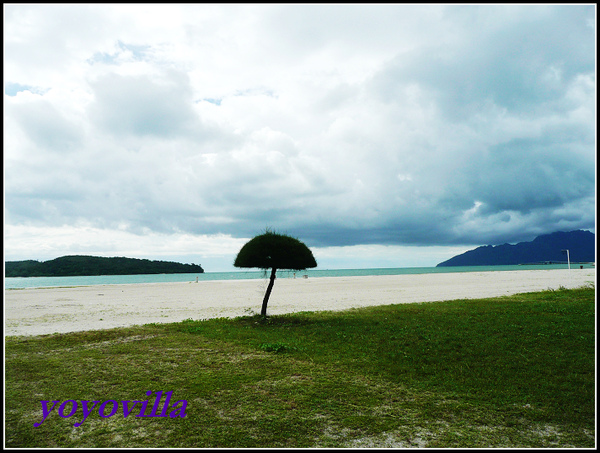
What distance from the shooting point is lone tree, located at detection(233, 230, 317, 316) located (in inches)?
631

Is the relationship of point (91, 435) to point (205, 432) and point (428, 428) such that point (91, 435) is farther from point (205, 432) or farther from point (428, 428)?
point (428, 428)

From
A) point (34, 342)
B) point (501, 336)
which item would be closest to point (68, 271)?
point (34, 342)

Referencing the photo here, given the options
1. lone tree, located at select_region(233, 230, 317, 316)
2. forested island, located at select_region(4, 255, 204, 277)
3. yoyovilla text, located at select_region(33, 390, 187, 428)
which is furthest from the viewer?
forested island, located at select_region(4, 255, 204, 277)

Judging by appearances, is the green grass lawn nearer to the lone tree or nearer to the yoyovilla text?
the yoyovilla text

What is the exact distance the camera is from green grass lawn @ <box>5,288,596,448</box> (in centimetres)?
513

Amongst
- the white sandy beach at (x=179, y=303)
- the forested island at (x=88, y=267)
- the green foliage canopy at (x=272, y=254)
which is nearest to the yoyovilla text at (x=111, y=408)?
the green foliage canopy at (x=272, y=254)

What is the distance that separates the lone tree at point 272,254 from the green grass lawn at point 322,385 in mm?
3526

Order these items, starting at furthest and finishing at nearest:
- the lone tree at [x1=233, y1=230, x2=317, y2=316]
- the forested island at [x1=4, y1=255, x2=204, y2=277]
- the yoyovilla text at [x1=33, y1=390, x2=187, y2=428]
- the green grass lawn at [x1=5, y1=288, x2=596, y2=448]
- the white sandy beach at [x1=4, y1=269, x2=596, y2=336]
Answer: the forested island at [x1=4, y1=255, x2=204, y2=277]
the white sandy beach at [x1=4, y1=269, x2=596, y2=336]
the lone tree at [x1=233, y1=230, x2=317, y2=316]
the yoyovilla text at [x1=33, y1=390, x2=187, y2=428]
the green grass lawn at [x1=5, y1=288, x2=596, y2=448]

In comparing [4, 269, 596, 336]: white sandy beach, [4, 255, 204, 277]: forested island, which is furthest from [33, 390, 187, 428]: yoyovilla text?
[4, 255, 204, 277]: forested island

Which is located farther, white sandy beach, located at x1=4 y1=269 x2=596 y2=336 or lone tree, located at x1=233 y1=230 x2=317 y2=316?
white sandy beach, located at x1=4 y1=269 x2=596 y2=336

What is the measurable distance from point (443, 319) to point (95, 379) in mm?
12554

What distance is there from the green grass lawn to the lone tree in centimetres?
353

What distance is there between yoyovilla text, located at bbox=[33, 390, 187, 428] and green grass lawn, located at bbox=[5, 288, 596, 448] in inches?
5.0

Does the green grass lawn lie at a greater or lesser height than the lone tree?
lesser
